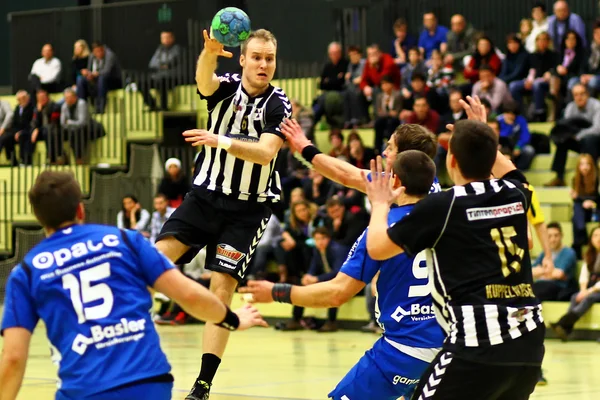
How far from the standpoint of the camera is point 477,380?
175 inches

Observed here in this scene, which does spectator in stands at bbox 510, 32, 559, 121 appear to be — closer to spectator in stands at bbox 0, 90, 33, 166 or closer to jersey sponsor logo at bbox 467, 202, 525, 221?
spectator in stands at bbox 0, 90, 33, 166

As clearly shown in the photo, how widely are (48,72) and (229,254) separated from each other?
1668 cm

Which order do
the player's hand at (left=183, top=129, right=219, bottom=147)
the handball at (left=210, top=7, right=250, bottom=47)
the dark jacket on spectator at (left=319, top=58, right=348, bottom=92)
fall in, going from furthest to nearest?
the dark jacket on spectator at (left=319, top=58, right=348, bottom=92) → the handball at (left=210, top=7, right=250, bottom=47) → the player's hand at (left=183, top=129, right=219, bottom=147)

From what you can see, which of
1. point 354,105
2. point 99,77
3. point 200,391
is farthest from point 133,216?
point 200,391

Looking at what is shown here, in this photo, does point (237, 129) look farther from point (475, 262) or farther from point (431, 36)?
point (431, 36)

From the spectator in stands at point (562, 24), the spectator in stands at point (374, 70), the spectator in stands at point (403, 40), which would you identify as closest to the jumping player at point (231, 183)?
the spectator in stands at point (374, 70)

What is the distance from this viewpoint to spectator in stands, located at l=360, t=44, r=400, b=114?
A: 59.2ft

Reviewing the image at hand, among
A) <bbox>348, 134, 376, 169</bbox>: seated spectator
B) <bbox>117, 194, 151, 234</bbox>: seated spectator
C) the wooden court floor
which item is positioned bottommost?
the wooden court floor

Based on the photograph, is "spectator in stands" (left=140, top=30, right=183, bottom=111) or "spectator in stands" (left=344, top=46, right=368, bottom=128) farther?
"spectator in stands" (left=140, top=30, right=183, bottom=111)

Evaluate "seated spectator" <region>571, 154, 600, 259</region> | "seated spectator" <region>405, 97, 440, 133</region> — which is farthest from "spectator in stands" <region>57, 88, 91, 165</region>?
"seated spectator" <region>571, 154, 600, 259</region>

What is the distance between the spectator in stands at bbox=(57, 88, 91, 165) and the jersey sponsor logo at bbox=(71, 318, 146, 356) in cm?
A: 1706

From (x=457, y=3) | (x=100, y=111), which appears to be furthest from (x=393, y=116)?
(x=100, y=111)

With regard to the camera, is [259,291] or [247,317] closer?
[247,317]

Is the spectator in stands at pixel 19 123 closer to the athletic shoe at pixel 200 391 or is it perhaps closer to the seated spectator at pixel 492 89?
the seated spectator at pixel 492 89
